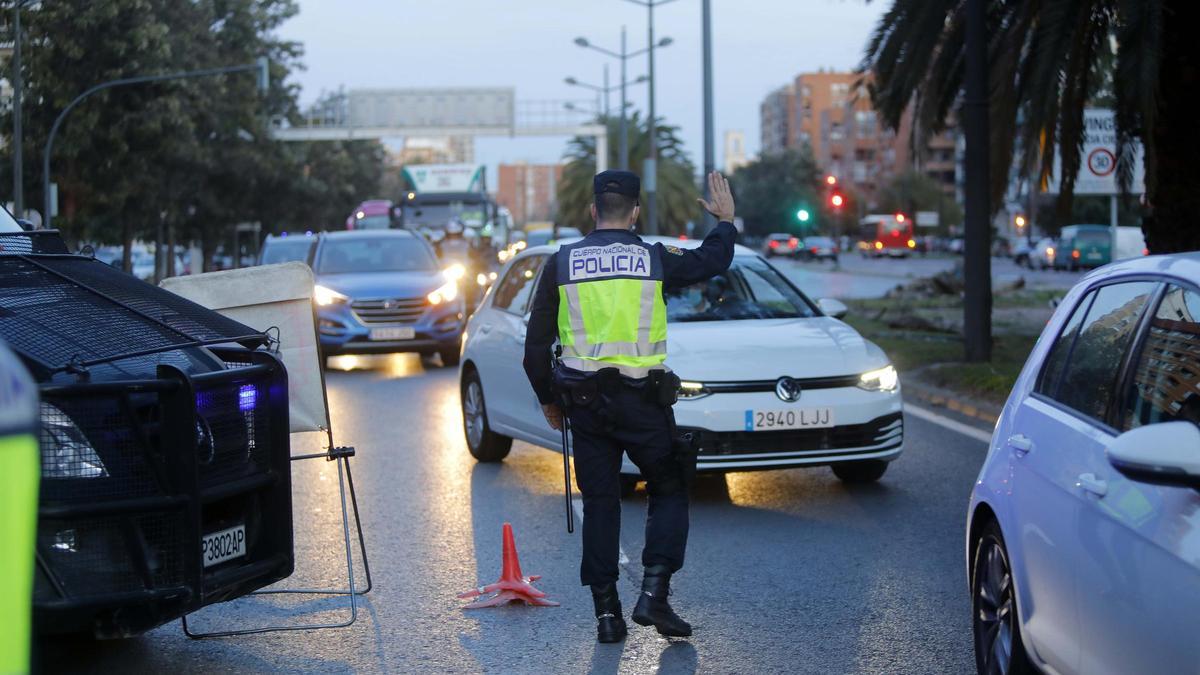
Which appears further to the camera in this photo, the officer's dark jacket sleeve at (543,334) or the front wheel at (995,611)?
the officer's dark jacket sleeve at (543,334)

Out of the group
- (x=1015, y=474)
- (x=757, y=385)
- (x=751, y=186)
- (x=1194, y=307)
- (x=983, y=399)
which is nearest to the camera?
(x=1194, y=307)

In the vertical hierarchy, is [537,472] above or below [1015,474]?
below

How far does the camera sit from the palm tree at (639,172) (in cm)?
8238

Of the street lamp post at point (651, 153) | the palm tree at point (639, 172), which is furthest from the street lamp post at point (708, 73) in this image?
the palm tree at point (639, 172)

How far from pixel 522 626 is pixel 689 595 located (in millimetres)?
842

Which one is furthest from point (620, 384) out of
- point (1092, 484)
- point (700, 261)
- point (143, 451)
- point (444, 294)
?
point (444, 294)

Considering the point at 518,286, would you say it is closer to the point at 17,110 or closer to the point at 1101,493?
the point at 1101,493

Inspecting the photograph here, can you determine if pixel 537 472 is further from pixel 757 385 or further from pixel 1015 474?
pixel 1015 474

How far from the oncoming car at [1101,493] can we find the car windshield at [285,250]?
17.7 m

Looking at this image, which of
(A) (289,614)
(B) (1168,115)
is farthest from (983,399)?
(A) (289,614)

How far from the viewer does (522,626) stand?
6328 mm

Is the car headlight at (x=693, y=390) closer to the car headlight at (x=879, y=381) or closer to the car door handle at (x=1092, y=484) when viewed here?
the car headlight at (x=879, y=381)

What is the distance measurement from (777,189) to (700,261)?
140642 millimetres

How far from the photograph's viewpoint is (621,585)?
7.07 metres
